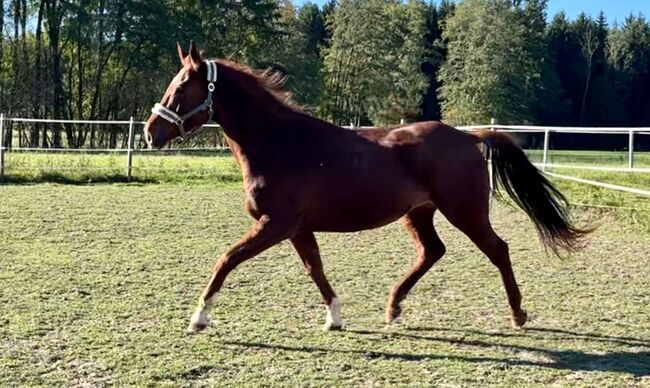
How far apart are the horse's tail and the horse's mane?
126cm

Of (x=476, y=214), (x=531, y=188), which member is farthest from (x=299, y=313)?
(x=531, y=188)

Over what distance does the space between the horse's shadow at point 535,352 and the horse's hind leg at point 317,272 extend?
13 cm

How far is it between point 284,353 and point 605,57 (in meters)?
60.3

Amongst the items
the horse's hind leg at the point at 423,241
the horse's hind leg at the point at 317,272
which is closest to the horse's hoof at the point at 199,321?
the horse's hind leg at the point at 317,272

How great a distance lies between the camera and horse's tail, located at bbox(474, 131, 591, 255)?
175 inches

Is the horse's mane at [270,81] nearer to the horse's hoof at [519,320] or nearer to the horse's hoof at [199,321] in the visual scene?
the horse's hoof at [199,321]

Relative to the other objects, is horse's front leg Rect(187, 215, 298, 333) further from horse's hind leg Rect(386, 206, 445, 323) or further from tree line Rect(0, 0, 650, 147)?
tree line Rect(0, 0, 650, 147)

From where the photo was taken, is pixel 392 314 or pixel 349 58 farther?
pixel 349 58

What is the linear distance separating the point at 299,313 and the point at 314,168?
107cm

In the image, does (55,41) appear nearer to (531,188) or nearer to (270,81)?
(270,81)

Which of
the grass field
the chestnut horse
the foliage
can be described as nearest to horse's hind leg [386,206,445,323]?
the chestnut horse

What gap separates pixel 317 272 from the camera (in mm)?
4227

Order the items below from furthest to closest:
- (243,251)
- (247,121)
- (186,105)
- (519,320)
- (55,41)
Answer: (55,41)
(519,320)
(247,121)
(186,105)
(243,251)

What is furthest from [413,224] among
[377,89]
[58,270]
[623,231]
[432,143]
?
[377,89]
